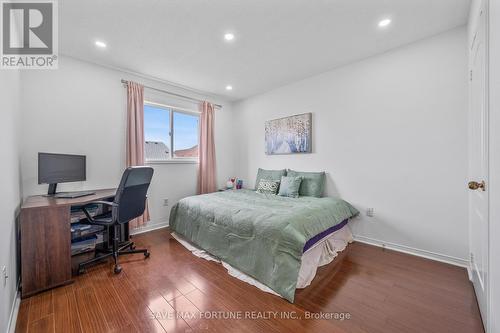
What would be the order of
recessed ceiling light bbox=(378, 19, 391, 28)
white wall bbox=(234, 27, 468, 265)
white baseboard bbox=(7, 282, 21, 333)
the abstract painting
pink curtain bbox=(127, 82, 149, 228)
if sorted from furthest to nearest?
the abstract painting < pink curtain bbox=(127, 82, 149, 228) < white wall bbox=(234, 27, 468, 265) < recessed ceiling light bbox=(378, 19, 391, 28) < white baseboard bbox=(7, 282, 21, 333)

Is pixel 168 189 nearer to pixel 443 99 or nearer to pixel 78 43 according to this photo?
pixel 78 43

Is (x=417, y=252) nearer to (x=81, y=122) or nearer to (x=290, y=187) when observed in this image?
(x=290, y=187)

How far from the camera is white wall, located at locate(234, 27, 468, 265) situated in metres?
2.25

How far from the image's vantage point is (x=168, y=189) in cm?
374

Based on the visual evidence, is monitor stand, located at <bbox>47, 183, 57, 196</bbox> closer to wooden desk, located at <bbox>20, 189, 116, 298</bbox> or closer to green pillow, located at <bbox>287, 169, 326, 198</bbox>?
wooden desk, located at <bbox>20, 189, 116, 298</bbox>

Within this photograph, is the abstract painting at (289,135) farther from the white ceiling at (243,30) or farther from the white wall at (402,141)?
the white ceiling at (243,30)

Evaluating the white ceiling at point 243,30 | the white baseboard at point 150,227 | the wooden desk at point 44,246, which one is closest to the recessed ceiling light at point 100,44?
the white ceiling at point 243,30

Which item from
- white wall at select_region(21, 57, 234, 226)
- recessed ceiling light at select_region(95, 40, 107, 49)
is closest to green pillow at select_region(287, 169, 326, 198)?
white wall at select_region(21, 57, 234, 226)

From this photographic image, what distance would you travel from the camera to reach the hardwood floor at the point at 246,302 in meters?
1.43

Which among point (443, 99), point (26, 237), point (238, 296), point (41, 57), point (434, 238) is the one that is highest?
point (41, 57)

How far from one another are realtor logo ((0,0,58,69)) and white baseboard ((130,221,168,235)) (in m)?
2.45

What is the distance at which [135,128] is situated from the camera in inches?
128

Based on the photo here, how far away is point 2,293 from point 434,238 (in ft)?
12.6

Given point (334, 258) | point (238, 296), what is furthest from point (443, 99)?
point (238, 296)
